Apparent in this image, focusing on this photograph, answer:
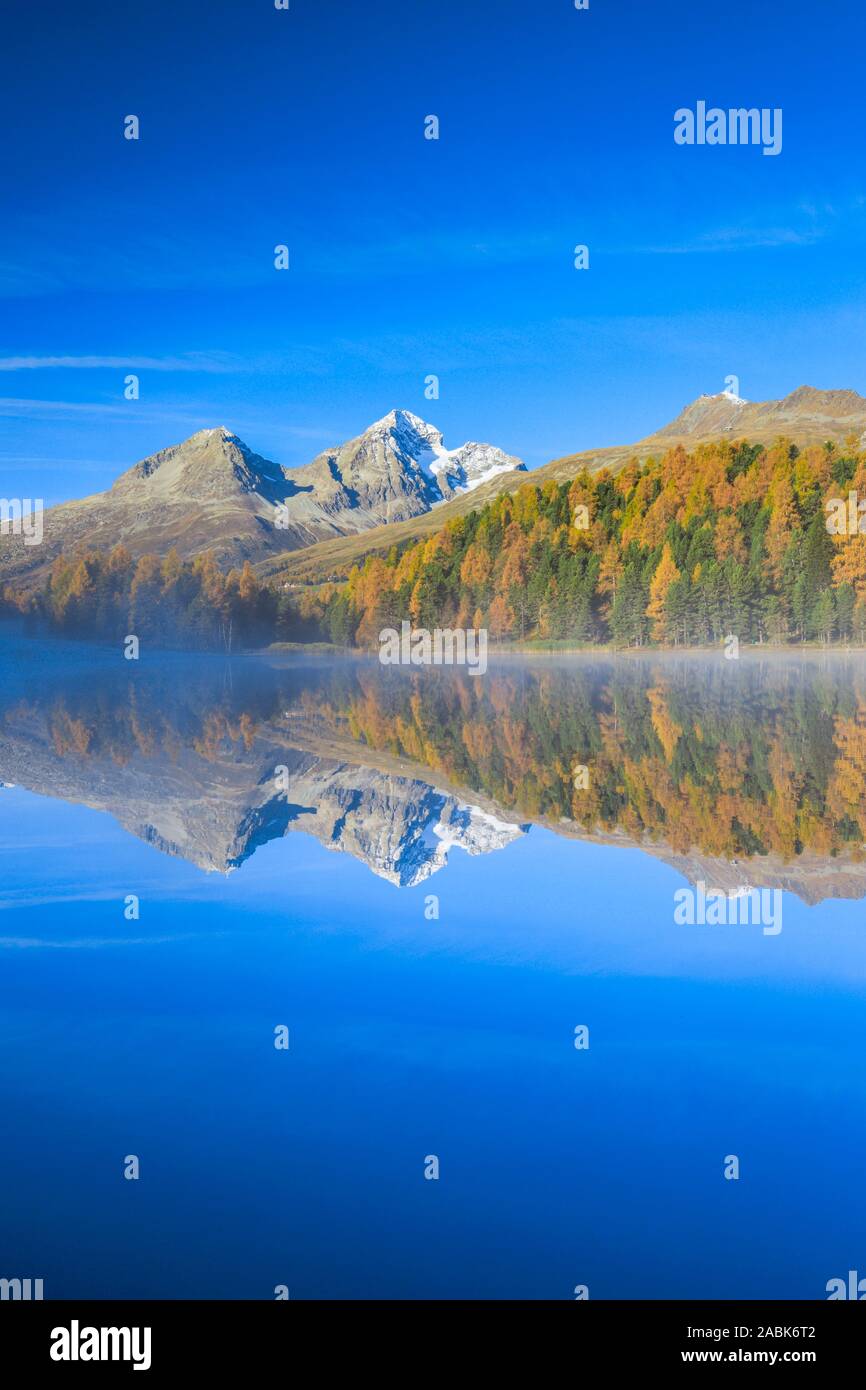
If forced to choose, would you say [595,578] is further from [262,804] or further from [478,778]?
[262,804]

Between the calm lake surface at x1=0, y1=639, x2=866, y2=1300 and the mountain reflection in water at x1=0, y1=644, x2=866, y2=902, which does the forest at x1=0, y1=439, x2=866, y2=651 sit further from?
the calm lake surface at x1=0, y1=639, x2=866, y2=1300

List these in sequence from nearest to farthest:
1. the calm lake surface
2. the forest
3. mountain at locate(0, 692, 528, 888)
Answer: the calm lake surface, mountain at locate(0, 692, 528, 888), the forest

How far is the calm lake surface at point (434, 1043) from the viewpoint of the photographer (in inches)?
187

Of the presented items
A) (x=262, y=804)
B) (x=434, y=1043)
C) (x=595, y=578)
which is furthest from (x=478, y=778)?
(x=595, y=578)

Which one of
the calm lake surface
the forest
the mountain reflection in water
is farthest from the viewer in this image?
the forest

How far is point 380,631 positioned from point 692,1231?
141m

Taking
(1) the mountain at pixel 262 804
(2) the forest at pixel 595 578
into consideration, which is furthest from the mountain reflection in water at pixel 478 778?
(2) the forest at pixel 595 578

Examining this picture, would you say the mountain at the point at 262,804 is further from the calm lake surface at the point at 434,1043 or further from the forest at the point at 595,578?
the forest at the point at 595,578

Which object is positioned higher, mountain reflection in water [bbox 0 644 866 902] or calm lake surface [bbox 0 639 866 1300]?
mountain reflection in water [bbox 0 644 866 902]

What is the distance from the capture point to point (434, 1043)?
6.62 m

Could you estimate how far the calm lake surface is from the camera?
4746 millimetres

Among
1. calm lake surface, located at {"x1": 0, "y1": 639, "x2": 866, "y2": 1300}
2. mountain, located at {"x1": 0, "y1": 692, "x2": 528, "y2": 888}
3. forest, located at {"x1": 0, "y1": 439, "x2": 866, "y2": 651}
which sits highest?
forest, located at {"x1": 0, "y1": 439, "x2": 866, "y2": 651}

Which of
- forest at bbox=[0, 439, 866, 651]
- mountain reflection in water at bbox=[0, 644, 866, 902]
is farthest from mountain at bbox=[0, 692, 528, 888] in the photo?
forest at bbox=[0, 439, 866, 651]
